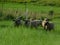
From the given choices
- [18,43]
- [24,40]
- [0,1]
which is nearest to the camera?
[18,43]

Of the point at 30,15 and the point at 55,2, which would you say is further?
the point at 55,2

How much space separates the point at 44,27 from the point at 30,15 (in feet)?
27.4

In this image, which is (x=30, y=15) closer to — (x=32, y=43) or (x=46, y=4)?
(x=32, y=43)

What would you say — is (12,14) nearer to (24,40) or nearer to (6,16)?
(6,16)

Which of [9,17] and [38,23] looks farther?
[9,17]

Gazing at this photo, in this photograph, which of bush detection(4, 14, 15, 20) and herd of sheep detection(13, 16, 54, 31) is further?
bush detection(4, 14, 15, 20)

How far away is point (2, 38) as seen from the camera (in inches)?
447

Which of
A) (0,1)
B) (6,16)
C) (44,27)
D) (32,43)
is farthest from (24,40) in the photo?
(0,1)

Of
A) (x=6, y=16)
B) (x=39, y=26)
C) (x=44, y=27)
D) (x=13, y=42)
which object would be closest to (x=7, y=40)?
(x=13, y=42)

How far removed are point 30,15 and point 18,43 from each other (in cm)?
1425

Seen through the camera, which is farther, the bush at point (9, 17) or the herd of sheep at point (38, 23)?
the bush at point (9, 17)

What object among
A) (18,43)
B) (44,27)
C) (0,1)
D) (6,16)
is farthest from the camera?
(0,1)

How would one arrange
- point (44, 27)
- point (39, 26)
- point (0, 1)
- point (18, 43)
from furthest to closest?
point (0, 1), point (39, 26), point (44, 27), point (18, 43)

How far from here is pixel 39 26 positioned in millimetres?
17781
